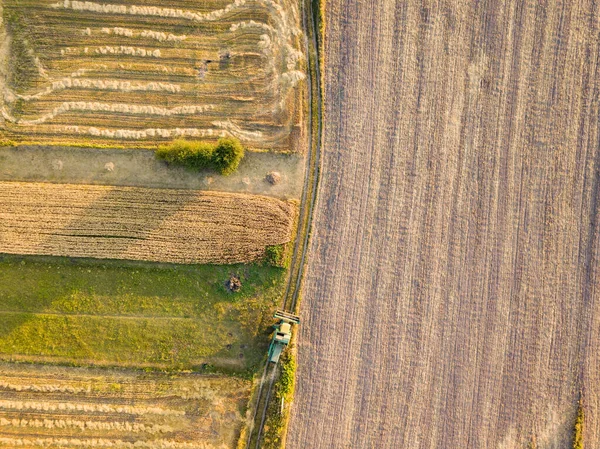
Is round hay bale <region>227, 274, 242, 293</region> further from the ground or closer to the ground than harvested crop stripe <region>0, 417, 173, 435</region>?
further from the ground

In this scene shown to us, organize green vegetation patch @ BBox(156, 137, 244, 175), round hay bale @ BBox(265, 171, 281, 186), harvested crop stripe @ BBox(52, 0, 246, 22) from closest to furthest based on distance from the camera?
1. green vegetation patch @ BBox(156, 137, 244, 175)
2. harvested crop stripe @ BBox(52, 0, 246, 22)
3. round hay bale @ BBox(265, 171, 281, 186)

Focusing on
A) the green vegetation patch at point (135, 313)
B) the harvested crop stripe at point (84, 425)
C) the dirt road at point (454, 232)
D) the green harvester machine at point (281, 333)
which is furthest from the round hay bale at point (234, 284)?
the harvested crop stripe at point (84, 425)

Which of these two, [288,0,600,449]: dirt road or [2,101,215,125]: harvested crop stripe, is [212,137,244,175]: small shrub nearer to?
[2,101,215,125]: harvested crop stripe

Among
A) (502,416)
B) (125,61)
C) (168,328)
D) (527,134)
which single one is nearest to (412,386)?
(502,416)

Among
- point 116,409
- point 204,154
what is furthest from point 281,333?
point 204,154

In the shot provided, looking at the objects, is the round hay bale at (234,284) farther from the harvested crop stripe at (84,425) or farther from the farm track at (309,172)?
the harvested crop stripe at (84,425)

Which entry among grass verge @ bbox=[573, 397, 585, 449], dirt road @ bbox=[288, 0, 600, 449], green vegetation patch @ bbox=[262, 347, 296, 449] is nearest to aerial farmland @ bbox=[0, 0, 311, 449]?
green vegetation patch @ bbox=[262, 347, 296, 449]
